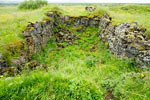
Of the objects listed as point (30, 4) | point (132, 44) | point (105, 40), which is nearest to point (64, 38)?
point (105, 40)

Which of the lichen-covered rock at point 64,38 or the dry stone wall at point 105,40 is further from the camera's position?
the lichen-covered rock at point 64,38

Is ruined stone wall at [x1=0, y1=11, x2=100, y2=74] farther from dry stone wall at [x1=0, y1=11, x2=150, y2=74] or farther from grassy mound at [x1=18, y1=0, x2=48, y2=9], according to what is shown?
grassy mound at [x1=18, y1=0, x2=48, y2=9]

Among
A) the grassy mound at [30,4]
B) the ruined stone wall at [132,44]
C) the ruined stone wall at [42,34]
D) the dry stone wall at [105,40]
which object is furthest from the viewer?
the grassy mound at [30,4]

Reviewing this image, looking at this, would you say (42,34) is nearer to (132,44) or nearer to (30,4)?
(132,44)

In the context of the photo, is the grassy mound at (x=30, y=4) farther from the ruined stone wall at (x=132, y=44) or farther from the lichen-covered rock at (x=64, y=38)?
the ruined stone wall at (x=132, y=44)

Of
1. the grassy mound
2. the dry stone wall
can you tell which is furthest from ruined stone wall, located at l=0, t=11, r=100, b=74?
the grassy mound

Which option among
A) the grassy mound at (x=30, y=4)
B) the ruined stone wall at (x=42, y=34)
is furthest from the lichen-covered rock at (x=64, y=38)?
the grassy mound at (x=30, y=4)

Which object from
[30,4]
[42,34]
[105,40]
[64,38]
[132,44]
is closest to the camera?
[132,44]

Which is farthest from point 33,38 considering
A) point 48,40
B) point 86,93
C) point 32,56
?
point 86,93

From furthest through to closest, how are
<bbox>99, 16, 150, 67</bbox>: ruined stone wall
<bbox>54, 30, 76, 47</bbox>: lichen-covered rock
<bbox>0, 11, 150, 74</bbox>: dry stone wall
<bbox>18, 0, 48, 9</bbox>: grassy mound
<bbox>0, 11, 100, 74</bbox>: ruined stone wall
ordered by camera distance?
<bbox>18, 0, 48, 9</bbox>: grassy mound, <bbox>54, 30, 76, 47</bbox>: lichen-covered rock, <bbox>99, 16, 150, 67</bbox>: ruined stone wall, <bbox>0, 11, 150, 74</bbox>: dry stone wall, <bbox>0, 11, 100, 74</bbox>: ruined stone wall

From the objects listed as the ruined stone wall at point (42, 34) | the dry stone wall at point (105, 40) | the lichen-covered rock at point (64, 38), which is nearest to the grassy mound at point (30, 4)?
the ruined stone wall at point (42, 34)

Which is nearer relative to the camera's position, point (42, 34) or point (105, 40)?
point (42, 34)

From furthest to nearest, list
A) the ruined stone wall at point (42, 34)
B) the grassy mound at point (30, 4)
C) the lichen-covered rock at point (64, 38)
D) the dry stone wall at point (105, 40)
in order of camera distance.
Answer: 1. the grassy mound at point (30, 4)
2. the lichen-covered rock at point (64, 38)
3. the dry stone wall at point (105, 40)
4. the ruined stone wall at point (42, 34)

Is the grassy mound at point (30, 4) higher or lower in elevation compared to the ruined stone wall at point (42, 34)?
higher
